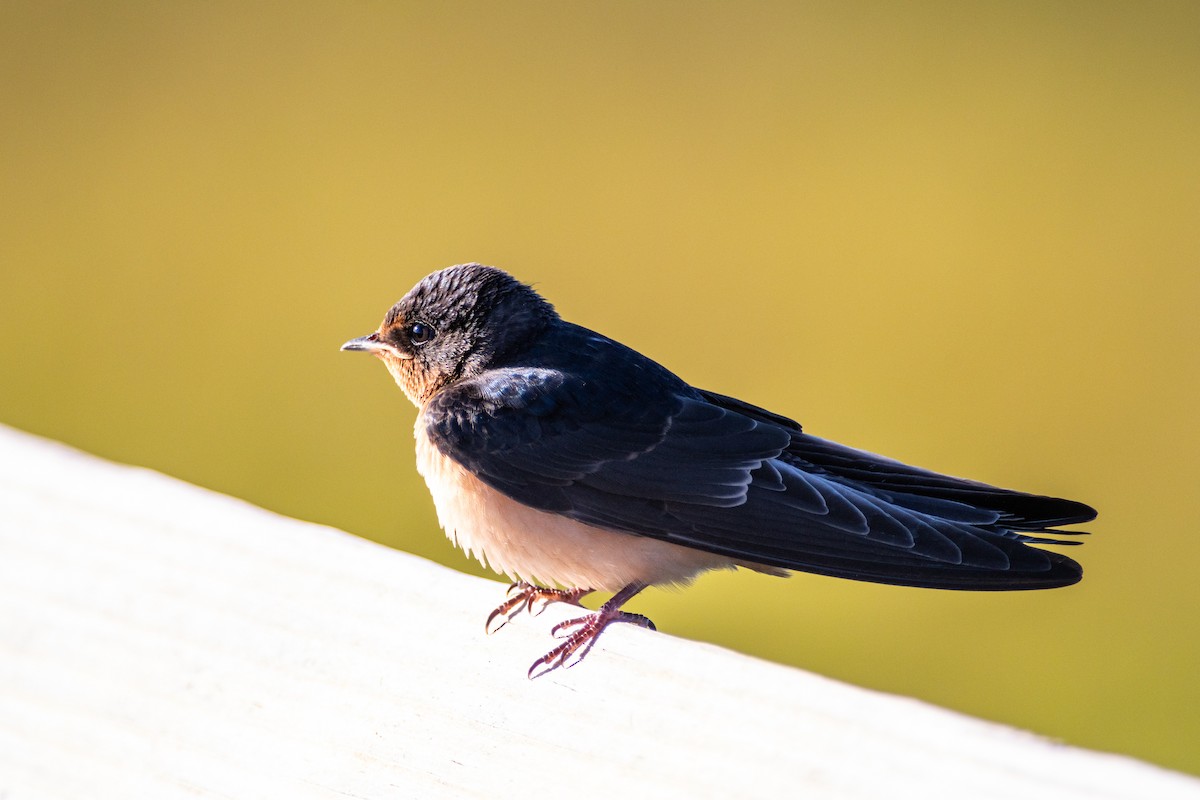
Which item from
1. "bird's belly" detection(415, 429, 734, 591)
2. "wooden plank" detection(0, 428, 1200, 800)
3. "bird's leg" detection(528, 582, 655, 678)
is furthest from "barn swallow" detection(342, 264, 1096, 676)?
"wooden plank" detection(0, 428, 1200, 800)

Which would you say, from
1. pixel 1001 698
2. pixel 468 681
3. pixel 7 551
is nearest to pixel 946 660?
pixel 1001 698

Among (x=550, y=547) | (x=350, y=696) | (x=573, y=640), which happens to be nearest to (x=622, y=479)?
(x=550, y=547)

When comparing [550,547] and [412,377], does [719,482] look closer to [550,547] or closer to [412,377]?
[550,547]

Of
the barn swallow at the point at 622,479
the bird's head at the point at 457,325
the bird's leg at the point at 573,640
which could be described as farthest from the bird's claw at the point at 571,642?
the bird's head at the point at 457,325

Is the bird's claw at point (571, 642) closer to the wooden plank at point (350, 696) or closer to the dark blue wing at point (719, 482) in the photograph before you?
the wooden plank at point (350, 696)

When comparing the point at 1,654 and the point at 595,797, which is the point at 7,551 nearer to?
the point at 1,654

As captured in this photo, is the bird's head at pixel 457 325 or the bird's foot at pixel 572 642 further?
the bird's head at pixel 457 325
